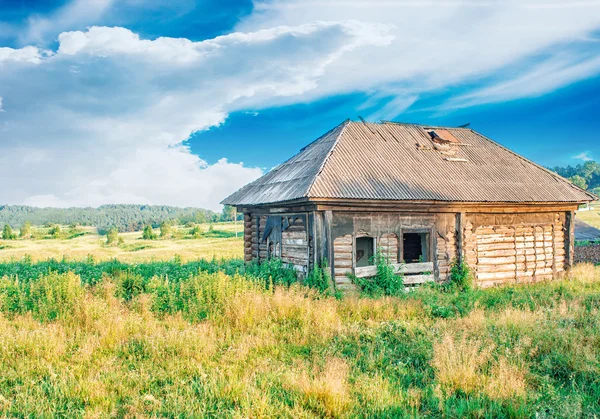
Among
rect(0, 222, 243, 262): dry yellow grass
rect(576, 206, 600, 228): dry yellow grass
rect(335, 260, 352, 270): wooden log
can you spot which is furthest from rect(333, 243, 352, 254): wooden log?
rect(576, 206, 600, 228): dry yellow grass

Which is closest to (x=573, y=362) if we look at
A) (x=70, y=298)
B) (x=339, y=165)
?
(x=339, y=165)

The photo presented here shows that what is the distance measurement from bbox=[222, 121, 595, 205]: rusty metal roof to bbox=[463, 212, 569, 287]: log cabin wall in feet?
3.05

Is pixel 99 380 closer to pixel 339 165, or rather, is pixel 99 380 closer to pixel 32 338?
pixel 32 338

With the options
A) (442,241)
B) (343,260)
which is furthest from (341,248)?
(442,241)

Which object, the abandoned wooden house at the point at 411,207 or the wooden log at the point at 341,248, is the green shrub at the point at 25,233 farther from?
the wooden log at the point at 341,248

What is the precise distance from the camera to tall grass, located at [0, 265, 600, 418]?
530 cm

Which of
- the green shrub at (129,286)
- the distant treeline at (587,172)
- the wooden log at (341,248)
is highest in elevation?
the distant treeline at (587,172)

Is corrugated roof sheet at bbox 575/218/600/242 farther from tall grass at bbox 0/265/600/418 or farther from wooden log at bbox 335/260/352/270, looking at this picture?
wooden log at bbox 335/260/352/270

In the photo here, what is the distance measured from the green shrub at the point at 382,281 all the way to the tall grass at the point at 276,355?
1620 mm

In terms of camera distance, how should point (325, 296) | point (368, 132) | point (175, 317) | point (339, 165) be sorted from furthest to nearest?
point (368, 132)
point (339, 165)
point (325, 296)
point (175, 317)

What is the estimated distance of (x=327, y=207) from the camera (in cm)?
1208

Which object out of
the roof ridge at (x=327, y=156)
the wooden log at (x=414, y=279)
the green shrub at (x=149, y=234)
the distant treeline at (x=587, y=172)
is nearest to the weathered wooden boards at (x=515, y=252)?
the wooden log at (x=414, y=279)

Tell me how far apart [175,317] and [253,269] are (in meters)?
5.48

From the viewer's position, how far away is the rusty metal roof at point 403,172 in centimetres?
1268
